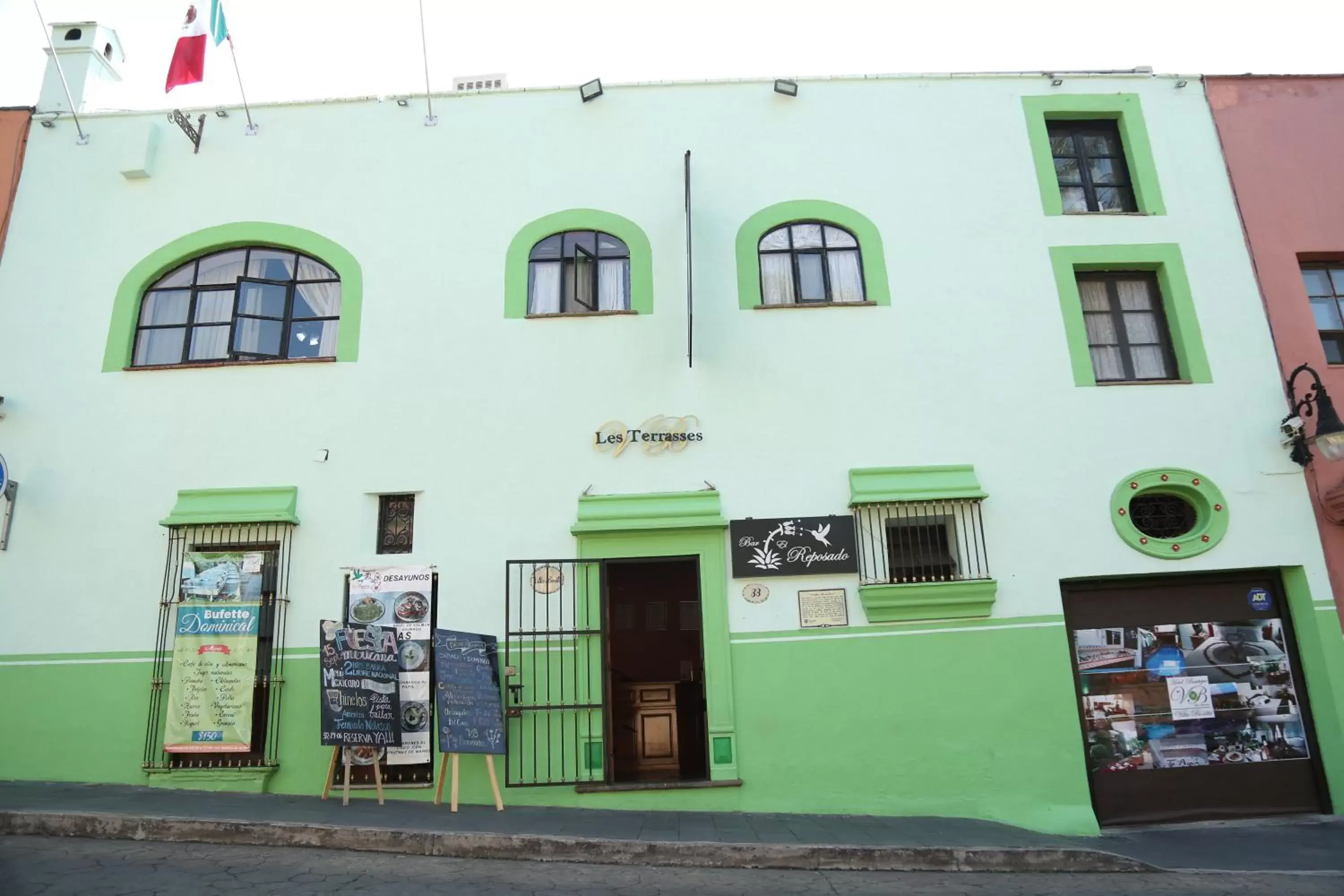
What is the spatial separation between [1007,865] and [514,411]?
6295 mm

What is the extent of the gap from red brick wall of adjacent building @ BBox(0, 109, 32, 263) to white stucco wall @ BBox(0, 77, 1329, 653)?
163 millimetres

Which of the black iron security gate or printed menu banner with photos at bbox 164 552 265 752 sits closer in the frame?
the black iron security gate

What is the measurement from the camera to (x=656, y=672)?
12.3 metres

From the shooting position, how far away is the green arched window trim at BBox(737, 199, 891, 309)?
10.2 meters

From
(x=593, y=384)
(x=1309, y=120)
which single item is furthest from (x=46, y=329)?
(x=1309, y=120)

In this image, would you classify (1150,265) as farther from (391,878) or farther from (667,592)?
(391,878)

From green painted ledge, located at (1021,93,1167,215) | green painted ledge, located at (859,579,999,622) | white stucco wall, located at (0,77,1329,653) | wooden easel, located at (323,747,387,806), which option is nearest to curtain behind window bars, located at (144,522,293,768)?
white stucco wall, located at (0,77,1329,653)

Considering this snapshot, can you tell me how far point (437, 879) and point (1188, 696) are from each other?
7.56m

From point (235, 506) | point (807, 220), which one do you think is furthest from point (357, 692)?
Result: point (807, 220)

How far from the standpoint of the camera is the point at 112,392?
32.9 ft

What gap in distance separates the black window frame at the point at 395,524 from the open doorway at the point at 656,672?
7.15 ft

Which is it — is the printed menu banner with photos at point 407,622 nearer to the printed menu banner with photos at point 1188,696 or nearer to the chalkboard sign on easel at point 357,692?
the chalkboard sign on easel at point 357,692

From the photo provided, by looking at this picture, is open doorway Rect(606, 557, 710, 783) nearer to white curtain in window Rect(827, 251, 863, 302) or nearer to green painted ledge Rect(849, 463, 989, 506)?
green painted ledge Rect(849, 463, 989, 506)

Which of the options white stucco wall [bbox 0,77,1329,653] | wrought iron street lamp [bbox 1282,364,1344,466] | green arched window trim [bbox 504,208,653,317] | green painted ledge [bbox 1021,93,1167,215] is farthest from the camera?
green painted ledge [bbox 1021,93,1167,215]
